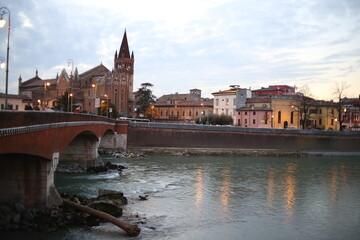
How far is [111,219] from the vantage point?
1571 centimetres

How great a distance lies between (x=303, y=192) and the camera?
25469mm

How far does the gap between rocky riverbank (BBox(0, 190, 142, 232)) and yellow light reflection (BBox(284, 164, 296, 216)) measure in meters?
8.84

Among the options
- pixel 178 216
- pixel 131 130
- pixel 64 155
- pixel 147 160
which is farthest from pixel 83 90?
pixel 178 216

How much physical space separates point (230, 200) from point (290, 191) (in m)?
5.65

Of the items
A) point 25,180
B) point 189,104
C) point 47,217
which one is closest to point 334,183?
point 47,217

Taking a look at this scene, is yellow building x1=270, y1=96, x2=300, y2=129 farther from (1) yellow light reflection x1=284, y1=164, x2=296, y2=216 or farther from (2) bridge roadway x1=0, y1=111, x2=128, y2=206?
(2) bridge roadway x1=0, y1=111, x2=128, y2=206

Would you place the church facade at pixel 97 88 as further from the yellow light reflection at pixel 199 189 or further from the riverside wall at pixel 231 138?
the yellow light reflection at pixel 199 189

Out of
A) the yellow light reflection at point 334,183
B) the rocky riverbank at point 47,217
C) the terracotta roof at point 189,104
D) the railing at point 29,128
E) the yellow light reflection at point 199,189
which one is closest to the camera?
the railing at point 29,128

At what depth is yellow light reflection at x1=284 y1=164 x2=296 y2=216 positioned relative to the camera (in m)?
20.9

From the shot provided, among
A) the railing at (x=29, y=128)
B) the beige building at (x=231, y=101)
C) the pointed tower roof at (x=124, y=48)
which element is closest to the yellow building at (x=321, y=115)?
the beige building at (x=231, y=101)

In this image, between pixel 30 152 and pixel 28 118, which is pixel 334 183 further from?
pixel 28 118

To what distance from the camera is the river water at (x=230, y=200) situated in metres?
16.2

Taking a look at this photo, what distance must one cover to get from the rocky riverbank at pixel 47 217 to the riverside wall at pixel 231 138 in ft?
105

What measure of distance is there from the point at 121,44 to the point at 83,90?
17.0m
